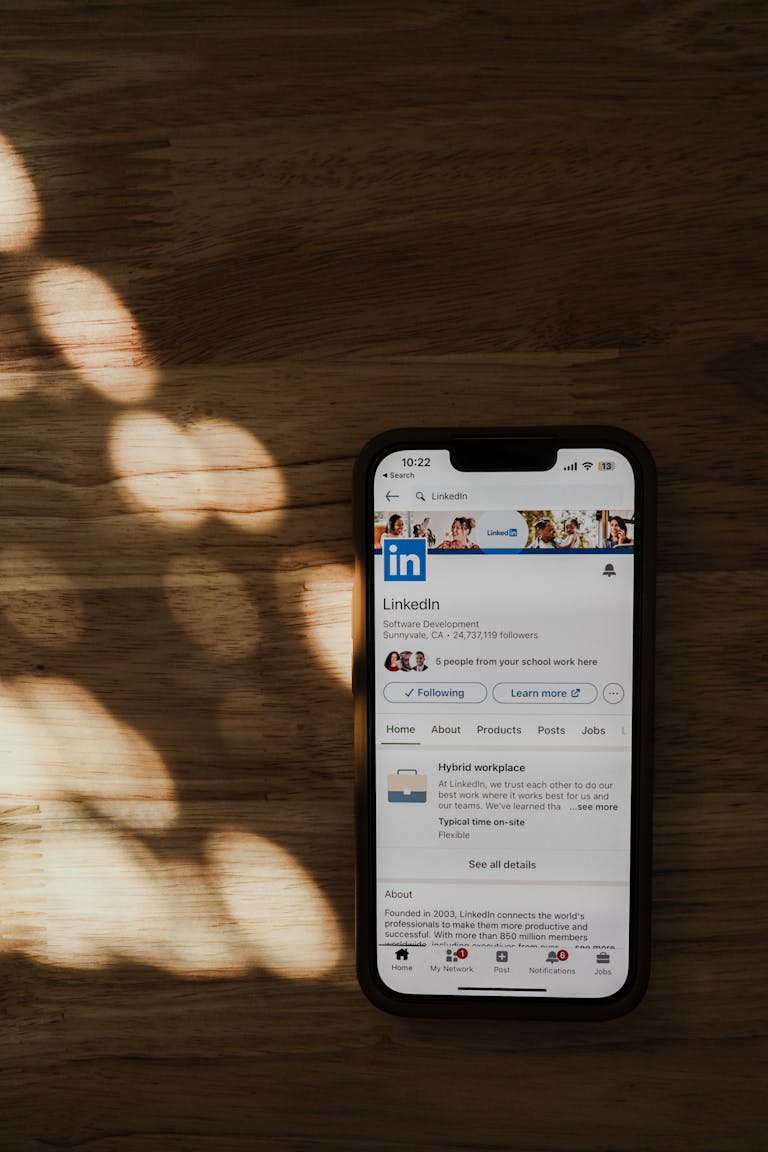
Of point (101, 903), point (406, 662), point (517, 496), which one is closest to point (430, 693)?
point (406, 662)

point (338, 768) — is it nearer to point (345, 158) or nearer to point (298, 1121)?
point (298, 1121)

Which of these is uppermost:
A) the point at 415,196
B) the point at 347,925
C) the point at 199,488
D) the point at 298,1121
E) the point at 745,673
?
the point at 415,196

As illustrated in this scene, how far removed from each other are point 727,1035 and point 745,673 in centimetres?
22

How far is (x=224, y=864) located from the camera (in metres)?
0.49

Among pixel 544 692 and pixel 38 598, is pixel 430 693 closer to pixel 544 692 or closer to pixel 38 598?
pixel 544 692

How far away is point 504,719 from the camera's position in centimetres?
48

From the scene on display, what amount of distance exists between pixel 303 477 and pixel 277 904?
0.88 ft

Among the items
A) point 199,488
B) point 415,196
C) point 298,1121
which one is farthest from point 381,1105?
point 415,196

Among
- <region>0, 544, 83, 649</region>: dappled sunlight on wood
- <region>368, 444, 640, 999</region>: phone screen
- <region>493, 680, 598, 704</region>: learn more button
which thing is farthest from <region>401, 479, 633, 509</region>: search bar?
<region>0, 544, 83, 649</region>: dappled sunlight on wood

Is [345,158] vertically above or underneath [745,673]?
above

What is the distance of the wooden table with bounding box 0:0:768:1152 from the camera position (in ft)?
1.52

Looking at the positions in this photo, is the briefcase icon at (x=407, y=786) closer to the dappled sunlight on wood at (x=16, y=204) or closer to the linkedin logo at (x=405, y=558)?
the linkedin logo at (x=405, y=558)

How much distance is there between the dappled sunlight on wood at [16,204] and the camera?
0.48 metres

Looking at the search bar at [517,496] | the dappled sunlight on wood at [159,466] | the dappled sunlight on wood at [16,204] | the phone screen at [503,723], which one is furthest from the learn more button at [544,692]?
the dappled sunlight on wood at [16,204]
